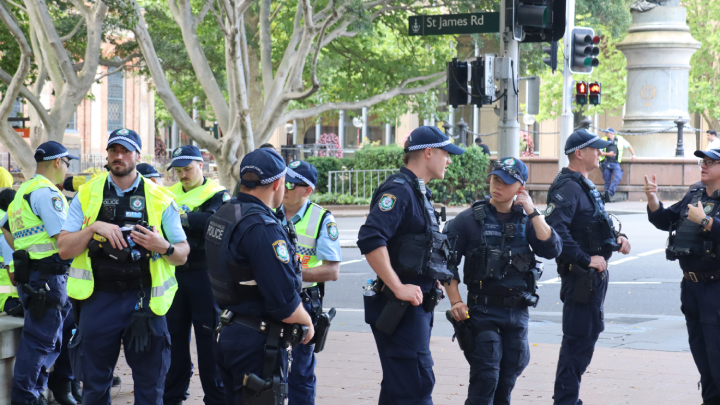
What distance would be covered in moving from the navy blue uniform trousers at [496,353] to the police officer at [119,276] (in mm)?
1915

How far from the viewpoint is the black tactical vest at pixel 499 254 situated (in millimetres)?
5402

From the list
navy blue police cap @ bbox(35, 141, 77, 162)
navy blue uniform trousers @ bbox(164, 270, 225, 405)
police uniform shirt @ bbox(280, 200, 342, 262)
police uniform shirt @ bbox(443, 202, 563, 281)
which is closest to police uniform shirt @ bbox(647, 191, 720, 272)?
police uniform shirt @ bbox(443, 202, 563, 281)

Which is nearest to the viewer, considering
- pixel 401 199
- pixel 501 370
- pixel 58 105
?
pixel 401 199

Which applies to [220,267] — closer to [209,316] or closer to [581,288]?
[209,316]

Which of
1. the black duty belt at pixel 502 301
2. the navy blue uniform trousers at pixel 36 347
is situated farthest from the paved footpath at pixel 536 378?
the black duty belt at pixel 502 301

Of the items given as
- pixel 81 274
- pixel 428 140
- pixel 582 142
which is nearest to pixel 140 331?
pixel 81 274

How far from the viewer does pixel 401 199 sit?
4941 mm

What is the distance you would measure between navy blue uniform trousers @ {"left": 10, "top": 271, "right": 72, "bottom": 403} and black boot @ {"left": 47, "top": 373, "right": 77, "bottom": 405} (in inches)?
16.7

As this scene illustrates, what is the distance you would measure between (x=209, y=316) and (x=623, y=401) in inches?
127

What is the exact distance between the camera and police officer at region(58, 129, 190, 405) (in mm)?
4938

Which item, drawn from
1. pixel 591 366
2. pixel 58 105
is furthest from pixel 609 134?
pixel 591 366

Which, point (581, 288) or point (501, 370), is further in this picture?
point (581, 288)

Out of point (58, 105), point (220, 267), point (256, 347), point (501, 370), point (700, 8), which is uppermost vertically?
point (700, 8)

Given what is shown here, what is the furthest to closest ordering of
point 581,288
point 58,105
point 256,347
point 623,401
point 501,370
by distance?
point 58,105 → point 623,401 → point 581,288 → point 501,370 → point 256,347
